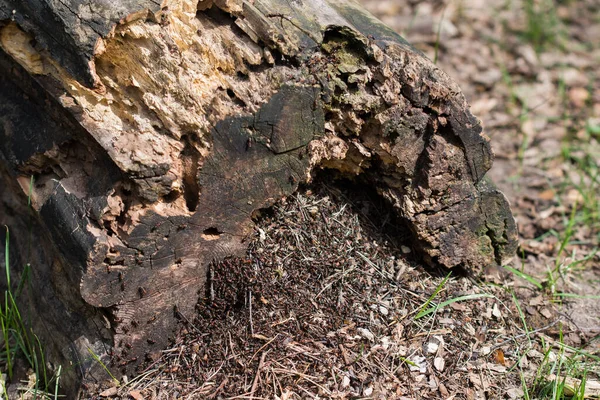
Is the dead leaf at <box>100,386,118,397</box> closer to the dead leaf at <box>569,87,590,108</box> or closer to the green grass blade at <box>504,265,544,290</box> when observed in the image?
the green grass blade at <box>504,265,544,290</box>

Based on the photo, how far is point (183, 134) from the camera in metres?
2.56

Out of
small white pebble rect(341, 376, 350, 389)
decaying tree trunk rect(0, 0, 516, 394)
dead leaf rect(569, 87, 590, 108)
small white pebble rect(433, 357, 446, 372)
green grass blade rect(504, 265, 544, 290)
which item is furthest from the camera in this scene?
dead leaf rect(569, 87, 590, 108)

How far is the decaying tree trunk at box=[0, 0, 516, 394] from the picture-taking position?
2.50 m

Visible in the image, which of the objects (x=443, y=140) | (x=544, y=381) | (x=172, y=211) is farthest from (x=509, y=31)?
(x=172, y=211)

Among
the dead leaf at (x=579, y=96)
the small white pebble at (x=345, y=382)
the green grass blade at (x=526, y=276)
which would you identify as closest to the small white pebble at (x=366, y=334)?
the small white pebble at (x=345, y=382)

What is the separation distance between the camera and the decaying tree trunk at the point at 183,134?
98.4 inches

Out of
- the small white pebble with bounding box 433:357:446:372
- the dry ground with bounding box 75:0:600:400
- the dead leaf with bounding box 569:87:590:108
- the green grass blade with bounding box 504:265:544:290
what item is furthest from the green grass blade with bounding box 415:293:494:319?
the dead leaf with bounding box 569:87:590:108

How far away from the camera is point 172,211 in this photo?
8.61 ft

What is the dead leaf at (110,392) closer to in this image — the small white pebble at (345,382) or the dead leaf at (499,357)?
the small white pebble at (345,382)

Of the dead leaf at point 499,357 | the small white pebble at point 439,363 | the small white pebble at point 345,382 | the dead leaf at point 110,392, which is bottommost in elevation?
the dead leaf at point 110,392

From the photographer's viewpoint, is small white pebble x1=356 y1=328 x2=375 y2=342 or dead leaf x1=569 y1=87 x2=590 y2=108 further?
dead leaf x1=569 y1=87 x2=590 y2=108

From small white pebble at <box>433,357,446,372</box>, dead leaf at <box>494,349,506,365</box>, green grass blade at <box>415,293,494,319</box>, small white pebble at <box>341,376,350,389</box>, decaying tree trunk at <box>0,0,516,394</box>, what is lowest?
small white pebble at <box>341,376,350,389</box>

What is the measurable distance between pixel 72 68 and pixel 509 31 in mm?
5148

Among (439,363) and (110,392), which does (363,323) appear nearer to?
(439,363)
